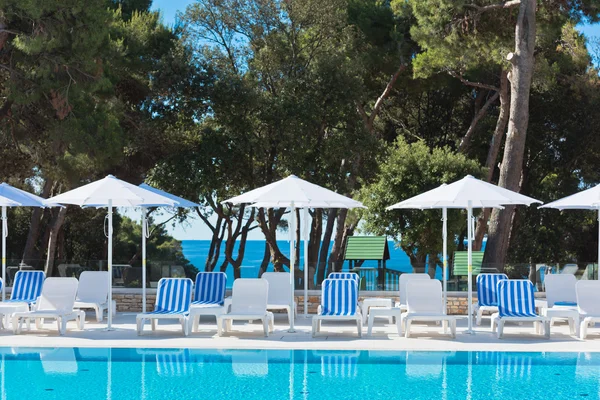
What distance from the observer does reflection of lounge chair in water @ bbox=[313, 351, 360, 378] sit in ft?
32.8

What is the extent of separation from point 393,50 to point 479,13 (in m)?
5.97

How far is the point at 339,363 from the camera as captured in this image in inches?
422

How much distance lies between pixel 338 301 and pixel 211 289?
8.63ft

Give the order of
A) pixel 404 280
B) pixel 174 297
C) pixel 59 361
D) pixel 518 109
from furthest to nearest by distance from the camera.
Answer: pixel 518 109, pixel 404 280, pixel 174 297, pixel 59 361

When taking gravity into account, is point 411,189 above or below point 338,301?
above

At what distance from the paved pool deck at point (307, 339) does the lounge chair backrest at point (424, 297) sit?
0.47 m

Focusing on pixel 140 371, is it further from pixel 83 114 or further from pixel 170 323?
pixel 83 114

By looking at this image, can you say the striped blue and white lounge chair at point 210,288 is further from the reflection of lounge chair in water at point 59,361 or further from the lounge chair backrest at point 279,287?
the reflection of lounge chair in water at point 59,361

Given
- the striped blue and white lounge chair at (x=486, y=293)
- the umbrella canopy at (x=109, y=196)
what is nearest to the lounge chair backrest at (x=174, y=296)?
the umbrella canopy at (x=109, y=196)

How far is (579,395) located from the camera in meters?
8.82

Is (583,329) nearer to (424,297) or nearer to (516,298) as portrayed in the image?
(516,298)

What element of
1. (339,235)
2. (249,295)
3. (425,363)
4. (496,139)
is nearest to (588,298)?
(425,363)

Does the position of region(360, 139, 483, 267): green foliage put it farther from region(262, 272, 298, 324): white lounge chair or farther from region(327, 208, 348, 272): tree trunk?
region(262, 272, 298, 324): white lounge chair

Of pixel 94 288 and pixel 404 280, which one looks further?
pixel 404 280
